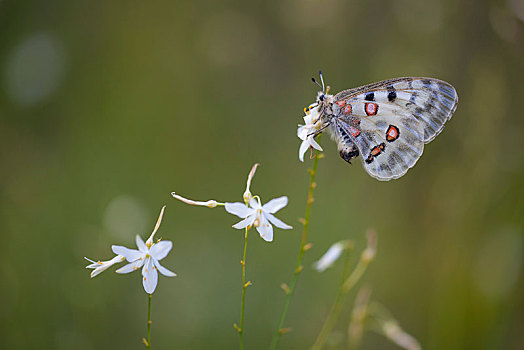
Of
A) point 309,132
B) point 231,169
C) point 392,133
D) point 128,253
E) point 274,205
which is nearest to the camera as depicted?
point 128,253

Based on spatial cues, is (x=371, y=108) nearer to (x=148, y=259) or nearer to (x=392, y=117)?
(x=392, y=117)

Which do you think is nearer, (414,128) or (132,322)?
(414,128)

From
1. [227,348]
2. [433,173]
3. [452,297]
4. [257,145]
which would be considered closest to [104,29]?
[257,145]

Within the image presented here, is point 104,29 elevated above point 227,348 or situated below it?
above

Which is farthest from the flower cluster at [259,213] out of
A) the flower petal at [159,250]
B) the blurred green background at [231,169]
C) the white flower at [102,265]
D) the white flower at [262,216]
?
the blurred green background at [231,169]

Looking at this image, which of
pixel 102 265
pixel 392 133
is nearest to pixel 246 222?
pixel 102 265
